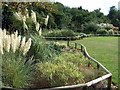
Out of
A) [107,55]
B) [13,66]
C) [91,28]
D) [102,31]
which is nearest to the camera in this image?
[13,66]

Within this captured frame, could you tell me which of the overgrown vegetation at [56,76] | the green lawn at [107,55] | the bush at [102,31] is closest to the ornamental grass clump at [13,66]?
the overgrown vegetation at [56,76]

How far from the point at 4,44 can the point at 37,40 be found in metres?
2.03

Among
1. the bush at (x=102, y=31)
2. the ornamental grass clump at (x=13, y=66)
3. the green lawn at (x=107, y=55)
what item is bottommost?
the green lawn at (x=107, y=55)

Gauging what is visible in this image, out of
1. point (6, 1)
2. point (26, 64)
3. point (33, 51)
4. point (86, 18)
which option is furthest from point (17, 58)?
point (86, 18)

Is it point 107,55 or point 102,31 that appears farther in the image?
point 102,31

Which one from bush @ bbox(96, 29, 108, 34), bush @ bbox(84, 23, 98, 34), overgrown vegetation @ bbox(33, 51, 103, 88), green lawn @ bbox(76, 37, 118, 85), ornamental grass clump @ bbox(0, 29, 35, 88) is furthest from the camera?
bush @ bbox(84, 23, 98, 34)

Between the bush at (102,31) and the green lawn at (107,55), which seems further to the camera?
the bush at (102,31)

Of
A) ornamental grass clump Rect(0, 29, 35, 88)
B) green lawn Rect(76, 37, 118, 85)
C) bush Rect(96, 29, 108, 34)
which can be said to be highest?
ornamental grass clump Rect(0, 29, 35, 88)

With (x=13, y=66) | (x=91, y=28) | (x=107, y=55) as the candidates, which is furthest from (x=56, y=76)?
(x=91, y=28)

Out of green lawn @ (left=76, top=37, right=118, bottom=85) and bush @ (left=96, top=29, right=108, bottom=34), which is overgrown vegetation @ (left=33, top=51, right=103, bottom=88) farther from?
bush @ (left=96, top=29, right=108, bottom=34)

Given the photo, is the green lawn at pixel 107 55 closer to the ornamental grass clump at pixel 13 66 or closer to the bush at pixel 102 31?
the ornamental grass clump at pixel 13 66

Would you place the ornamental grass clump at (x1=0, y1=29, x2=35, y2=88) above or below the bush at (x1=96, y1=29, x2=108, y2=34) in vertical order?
above

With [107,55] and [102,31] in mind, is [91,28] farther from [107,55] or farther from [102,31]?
[107,55]

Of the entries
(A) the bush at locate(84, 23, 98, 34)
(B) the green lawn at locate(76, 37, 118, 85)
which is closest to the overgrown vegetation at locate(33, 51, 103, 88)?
(B) the green lawn at locate(76, 37, 118, 85)
